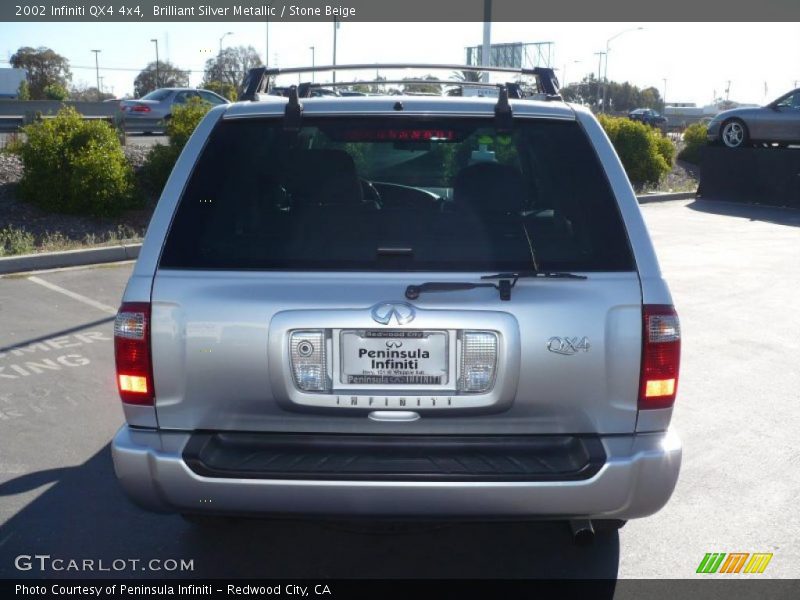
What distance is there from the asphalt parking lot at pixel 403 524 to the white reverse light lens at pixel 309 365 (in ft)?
2.21

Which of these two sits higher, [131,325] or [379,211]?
[379,211]

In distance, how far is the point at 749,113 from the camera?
2075 centimetres

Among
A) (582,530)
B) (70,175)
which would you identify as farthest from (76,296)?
(582,530)

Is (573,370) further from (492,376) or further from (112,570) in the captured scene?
(112,570)

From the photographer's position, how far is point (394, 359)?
3.03m

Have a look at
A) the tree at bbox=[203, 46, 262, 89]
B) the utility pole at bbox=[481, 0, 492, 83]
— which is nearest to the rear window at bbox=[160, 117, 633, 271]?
the utility pole at bbox=[481, 0, 492, 83]

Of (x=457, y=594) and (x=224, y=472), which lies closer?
(x=224, y=472)

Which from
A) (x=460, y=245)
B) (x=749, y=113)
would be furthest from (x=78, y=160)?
(x=749, y=113)

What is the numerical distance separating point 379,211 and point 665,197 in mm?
18657

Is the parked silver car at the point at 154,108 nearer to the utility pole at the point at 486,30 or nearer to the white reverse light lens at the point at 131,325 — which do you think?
the utility pole at the point at 486,30

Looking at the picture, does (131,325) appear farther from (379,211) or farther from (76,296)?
(76,296)

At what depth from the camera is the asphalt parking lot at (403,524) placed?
12.7 ft

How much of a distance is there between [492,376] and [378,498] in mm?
564

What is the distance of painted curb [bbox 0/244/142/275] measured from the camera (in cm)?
1048
